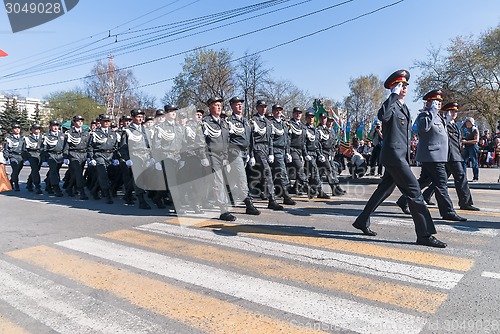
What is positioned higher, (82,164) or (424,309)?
(82,164)

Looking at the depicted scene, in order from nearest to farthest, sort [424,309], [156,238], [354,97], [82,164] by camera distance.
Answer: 1. [424,309]
2. [156,238]
3. [82,164]
4. [354,97]

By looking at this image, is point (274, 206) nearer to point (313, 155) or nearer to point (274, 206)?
point (274, 206)

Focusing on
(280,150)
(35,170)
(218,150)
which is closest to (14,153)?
(35,170)

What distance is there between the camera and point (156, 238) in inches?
217

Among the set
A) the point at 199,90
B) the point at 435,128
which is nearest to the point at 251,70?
the point at 199,90

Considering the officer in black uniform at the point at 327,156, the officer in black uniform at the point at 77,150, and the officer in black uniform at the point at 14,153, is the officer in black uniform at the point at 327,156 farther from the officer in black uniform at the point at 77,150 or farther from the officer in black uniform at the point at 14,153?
the officer in black uniform at the point at 14,153

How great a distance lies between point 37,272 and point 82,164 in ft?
20.0

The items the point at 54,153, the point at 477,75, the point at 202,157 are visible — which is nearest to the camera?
the point at 202,157

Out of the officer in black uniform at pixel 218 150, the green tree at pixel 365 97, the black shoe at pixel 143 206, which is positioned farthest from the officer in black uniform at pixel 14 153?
the green tree at pixel 365 97

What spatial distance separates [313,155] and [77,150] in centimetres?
590

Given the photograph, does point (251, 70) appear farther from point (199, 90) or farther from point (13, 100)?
point (13, 100)

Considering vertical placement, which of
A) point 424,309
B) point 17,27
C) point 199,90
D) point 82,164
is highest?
point 199,90

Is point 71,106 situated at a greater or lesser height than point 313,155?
greater

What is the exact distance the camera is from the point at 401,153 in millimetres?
4844
